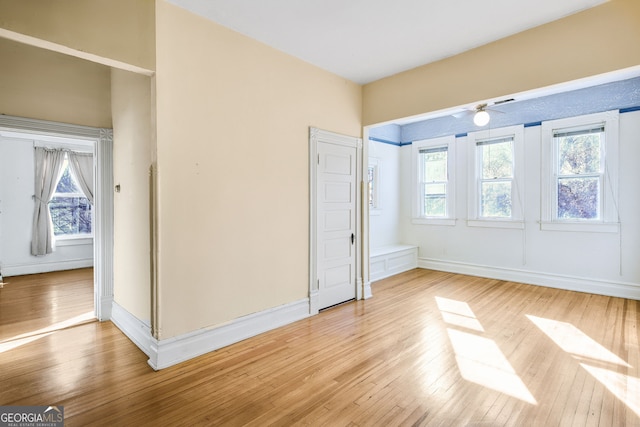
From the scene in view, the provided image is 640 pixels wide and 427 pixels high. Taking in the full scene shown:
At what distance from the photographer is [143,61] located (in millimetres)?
2506

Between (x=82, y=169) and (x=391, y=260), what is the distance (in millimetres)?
6809

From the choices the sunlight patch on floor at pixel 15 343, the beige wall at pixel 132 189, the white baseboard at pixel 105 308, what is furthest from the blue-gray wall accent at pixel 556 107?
the sunlight patch on floor at pixel 15 343

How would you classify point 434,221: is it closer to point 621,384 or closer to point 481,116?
point 481,116

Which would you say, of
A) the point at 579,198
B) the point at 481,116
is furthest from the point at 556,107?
the point at 481,116

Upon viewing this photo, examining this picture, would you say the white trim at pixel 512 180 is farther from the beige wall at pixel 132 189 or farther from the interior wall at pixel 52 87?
the interior wall at pixel 52 87

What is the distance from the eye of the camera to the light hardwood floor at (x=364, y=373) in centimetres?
204

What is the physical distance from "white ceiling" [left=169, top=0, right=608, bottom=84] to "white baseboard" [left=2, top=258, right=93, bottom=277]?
6353 mm

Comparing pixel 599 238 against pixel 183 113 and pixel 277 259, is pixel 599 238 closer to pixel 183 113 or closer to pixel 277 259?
pixel 277 259

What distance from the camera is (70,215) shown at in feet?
22.0

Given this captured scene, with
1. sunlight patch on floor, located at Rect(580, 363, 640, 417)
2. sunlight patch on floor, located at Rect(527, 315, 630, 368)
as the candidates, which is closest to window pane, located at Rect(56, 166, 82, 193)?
sunlight patch on floor, located at Rect(527, 315, 630, 368)

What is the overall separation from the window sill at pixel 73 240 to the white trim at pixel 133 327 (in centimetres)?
403

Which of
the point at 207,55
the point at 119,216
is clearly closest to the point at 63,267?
the point at 119,216

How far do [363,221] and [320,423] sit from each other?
290 centimetres

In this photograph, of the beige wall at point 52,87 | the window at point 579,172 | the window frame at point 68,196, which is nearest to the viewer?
the beige wall at point 52,87
